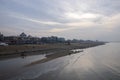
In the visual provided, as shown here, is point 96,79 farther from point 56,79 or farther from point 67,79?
Result: point 56,79

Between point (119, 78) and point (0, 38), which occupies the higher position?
point (0, 38)

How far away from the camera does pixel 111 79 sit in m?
17.3

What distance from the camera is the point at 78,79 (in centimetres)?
1723

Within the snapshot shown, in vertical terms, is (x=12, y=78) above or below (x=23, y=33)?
below

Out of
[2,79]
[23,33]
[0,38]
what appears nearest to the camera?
[2,79]

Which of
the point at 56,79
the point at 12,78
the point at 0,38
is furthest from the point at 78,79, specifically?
the point at 0,38

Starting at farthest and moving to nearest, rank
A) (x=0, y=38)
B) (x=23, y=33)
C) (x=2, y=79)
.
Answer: (x=23, y=33)
(x=0, y=38)
(x=2, y=79)

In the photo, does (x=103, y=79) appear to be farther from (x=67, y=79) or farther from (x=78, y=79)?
(x=67, y=79)

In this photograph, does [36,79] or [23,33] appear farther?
[23,33]

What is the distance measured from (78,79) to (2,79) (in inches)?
348

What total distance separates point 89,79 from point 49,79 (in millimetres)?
4728

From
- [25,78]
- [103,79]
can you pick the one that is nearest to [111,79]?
[103,79]

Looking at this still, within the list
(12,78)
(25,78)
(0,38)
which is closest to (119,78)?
(25,78)

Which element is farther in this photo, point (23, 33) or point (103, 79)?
point (23, 33)
